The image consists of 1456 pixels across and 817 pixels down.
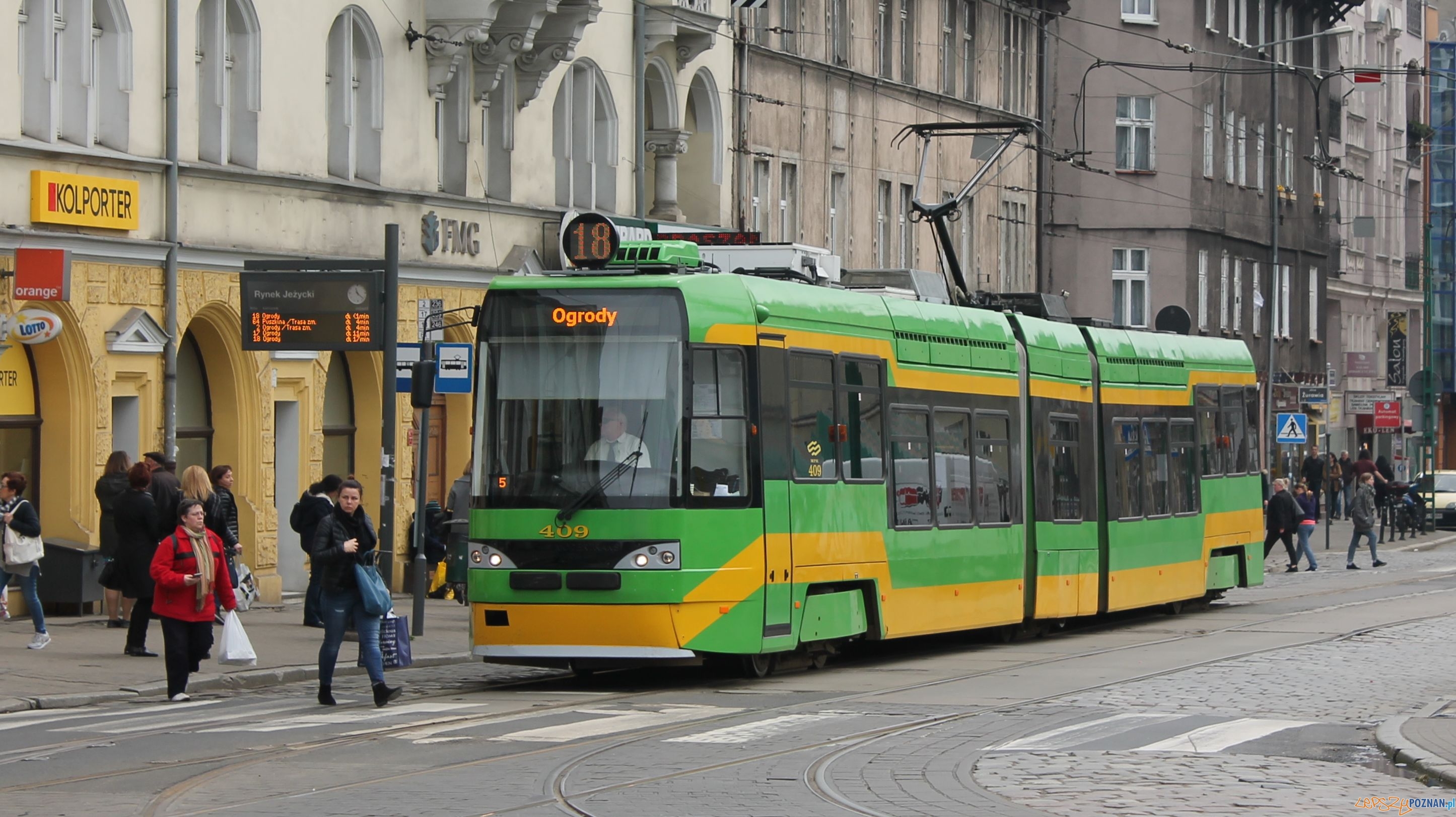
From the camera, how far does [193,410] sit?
2655 cm

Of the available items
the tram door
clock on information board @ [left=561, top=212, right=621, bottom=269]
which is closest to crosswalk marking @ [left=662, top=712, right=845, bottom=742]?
the tram door

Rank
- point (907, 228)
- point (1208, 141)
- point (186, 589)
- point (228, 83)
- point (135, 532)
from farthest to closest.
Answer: point (1208, 141), point (907, 228), point (228, 83), point (135, 532), point (186, 589)

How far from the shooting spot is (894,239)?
150 feet

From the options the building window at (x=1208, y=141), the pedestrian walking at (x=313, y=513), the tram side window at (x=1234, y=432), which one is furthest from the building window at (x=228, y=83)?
the building window at (x=1208, y=141)

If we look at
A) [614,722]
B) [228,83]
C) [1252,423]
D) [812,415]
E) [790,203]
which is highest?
[790,203]

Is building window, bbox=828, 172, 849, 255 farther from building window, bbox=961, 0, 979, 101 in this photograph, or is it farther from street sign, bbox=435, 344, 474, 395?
street sign, bbox=435, 344, 474, 395

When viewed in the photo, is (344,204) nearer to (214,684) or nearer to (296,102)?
(296,102)

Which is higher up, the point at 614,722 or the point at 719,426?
the point at 719,426

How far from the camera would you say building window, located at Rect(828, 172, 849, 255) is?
42500 mm

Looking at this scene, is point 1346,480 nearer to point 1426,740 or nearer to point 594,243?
point 594,243

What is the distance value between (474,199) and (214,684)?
1389cm

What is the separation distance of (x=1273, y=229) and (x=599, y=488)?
4435 cm

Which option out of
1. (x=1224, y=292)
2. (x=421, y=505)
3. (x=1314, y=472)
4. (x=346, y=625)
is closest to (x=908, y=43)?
(x=1314, y=472)

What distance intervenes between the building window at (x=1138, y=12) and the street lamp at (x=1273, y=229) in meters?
2.74
